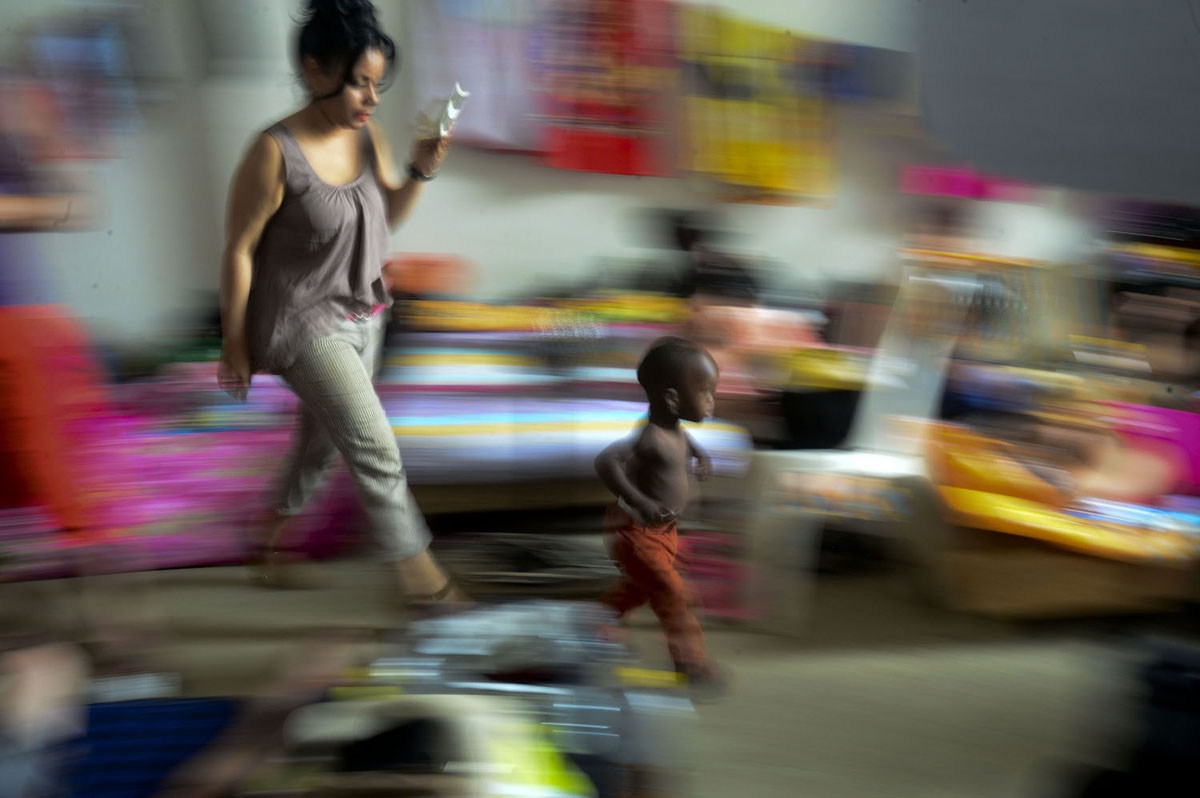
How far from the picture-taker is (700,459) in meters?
1.71

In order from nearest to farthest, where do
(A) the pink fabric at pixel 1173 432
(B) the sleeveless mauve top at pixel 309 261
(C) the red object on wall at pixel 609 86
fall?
1. (B) the sleeveless mauve top at pixel 309 261
2. (A) the pink fabric at pixel 1173 432
3. (C) the red object on wall at pixel 609 86

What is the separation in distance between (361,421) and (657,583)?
0.66m

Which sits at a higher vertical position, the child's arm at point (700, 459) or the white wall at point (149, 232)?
the white wall at point (149, 232)

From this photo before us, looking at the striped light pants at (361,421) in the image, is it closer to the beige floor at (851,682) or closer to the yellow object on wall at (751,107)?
the beige floor at (851,682)

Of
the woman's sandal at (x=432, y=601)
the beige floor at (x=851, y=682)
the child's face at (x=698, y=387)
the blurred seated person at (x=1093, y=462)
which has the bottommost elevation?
the beige floor at (x=851, y=682)

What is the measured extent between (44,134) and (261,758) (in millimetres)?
1243

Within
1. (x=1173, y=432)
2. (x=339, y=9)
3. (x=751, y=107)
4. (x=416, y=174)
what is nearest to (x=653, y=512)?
(x=416, y=174)

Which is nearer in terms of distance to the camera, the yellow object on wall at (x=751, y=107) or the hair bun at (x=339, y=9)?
the hair bun at (x=339, y=9)

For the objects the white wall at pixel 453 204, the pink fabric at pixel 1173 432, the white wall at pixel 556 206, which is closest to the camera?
the pink fabric at pixel 1173 432

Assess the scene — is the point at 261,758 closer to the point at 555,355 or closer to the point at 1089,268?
the point at 555,355

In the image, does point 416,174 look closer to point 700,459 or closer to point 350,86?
point 350,86

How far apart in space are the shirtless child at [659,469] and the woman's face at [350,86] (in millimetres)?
710

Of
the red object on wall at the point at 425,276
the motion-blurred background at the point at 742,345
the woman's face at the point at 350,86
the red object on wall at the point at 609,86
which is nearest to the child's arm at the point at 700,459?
the motion-blurred background at the point at 742,345

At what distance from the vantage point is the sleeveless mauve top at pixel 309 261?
1.72 meters
